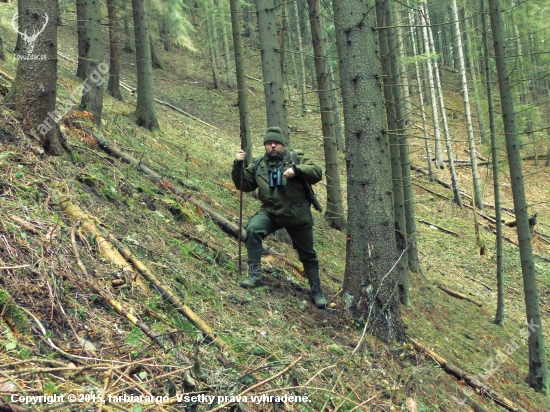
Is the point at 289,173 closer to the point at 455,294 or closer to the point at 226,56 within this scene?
the point at 455,294

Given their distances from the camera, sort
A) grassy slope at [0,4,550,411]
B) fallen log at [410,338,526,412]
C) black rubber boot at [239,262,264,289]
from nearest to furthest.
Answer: grassy slope at [0,4,550,411]
black rubber boot at [239,262,264,289]
fallen log at [410,338,526,412]

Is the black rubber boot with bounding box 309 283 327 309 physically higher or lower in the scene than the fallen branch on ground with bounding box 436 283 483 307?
higher

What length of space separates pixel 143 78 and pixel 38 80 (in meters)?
8.35

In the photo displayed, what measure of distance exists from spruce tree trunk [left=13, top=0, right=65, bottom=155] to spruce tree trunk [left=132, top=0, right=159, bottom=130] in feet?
25.7

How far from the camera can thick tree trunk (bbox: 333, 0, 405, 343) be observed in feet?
18.9

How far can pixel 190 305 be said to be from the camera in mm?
4582

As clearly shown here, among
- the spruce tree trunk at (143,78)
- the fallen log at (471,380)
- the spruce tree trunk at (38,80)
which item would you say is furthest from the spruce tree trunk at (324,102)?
the spruce tree trunk at (38,80)

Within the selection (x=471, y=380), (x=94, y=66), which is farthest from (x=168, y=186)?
(x=471, y=380)

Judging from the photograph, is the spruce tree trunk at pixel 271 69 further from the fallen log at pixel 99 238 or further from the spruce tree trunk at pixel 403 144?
the fallen log at pixel 99 238

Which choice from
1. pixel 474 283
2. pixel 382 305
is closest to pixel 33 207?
pixel 382 305

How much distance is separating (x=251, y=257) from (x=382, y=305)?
65.7 inches

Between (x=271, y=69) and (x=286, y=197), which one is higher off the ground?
(x=271, y=69)

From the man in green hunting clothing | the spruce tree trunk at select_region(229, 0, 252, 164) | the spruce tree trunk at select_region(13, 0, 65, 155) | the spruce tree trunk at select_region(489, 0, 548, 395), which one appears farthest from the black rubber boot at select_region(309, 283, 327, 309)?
the spruce tree trunk at select_region(229, 0, 252, 164)

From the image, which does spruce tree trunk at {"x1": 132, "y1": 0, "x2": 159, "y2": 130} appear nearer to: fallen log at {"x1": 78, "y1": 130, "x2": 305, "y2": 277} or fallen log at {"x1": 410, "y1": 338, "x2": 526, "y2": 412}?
fallen log at {"x1": 78, "y1": 130, "x2": 305, "y2": 277}
